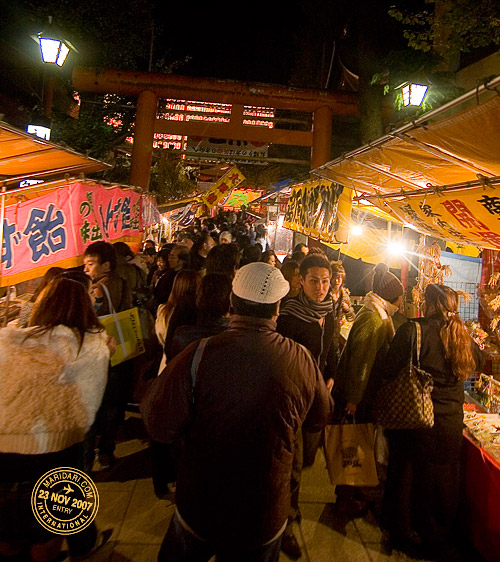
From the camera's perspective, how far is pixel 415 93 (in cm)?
926

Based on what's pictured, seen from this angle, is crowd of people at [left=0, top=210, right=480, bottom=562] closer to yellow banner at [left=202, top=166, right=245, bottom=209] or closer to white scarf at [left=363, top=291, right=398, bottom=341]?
white scarf at [left=363, top=291, right=398, bottom=341]

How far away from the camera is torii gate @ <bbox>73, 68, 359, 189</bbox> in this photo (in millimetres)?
12031

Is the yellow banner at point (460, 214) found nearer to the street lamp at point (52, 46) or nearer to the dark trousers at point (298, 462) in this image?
the dark trousers at point (298, 462)

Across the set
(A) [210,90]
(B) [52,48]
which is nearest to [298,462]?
(B) [52,48]

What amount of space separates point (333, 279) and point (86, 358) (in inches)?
144

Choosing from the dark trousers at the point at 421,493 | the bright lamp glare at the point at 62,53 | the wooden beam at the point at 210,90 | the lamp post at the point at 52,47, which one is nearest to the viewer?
the dark trousers at the point at 421,493

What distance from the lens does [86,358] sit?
2.74m

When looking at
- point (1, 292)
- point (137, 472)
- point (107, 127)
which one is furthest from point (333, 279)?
point (107, 127)

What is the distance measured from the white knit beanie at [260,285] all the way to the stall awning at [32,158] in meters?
2.28

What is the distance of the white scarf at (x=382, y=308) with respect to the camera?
403cm

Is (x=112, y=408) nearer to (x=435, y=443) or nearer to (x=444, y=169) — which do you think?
(x=435, y=443)

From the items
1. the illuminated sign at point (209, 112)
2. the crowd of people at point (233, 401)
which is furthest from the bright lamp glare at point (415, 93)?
the crowd of people at point (233, 401)

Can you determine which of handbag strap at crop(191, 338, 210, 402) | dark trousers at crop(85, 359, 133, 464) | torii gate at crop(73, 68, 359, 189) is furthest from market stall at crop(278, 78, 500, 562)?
torii gate at crop(73, 68, 359, 189)

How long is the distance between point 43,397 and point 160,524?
1.96 m
